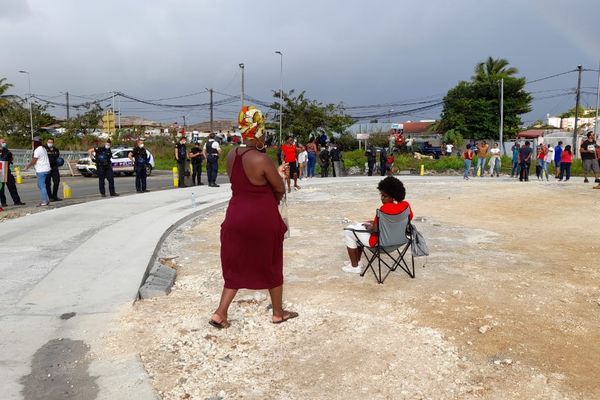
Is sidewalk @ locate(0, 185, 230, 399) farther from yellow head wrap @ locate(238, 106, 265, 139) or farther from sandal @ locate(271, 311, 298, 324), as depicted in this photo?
yellow head wrap @ locate(238, 106, 265, 139)

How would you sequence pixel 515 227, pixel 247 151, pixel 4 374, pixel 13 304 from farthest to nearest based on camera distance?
pixel 515 227, pixel 13 304, pixel 247 151, pixel 4 374

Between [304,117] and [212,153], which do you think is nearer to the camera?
[212,153]

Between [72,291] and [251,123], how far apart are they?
2525 mm

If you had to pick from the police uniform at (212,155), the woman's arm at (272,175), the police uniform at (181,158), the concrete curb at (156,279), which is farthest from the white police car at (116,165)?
the woman's arm at (272,175)

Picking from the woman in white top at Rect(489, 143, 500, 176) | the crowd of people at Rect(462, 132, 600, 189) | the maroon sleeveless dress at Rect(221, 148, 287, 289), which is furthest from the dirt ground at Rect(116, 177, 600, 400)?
the woman in white top at Rect(489, 143, 500, 176)

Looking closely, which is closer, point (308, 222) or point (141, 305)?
point (141, 305)

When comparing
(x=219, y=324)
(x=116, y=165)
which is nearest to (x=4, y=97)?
(x=116, y=165)

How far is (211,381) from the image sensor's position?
3.27 meters

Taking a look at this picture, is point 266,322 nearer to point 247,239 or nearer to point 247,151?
point 247,239

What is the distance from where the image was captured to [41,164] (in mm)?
10969

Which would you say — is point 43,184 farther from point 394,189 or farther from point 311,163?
point 311,163

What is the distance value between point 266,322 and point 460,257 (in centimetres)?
341

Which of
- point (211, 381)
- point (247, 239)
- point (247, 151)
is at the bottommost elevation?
point (211, 381)

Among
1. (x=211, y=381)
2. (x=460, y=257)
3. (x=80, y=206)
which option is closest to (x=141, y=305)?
(x=211, y=381)
